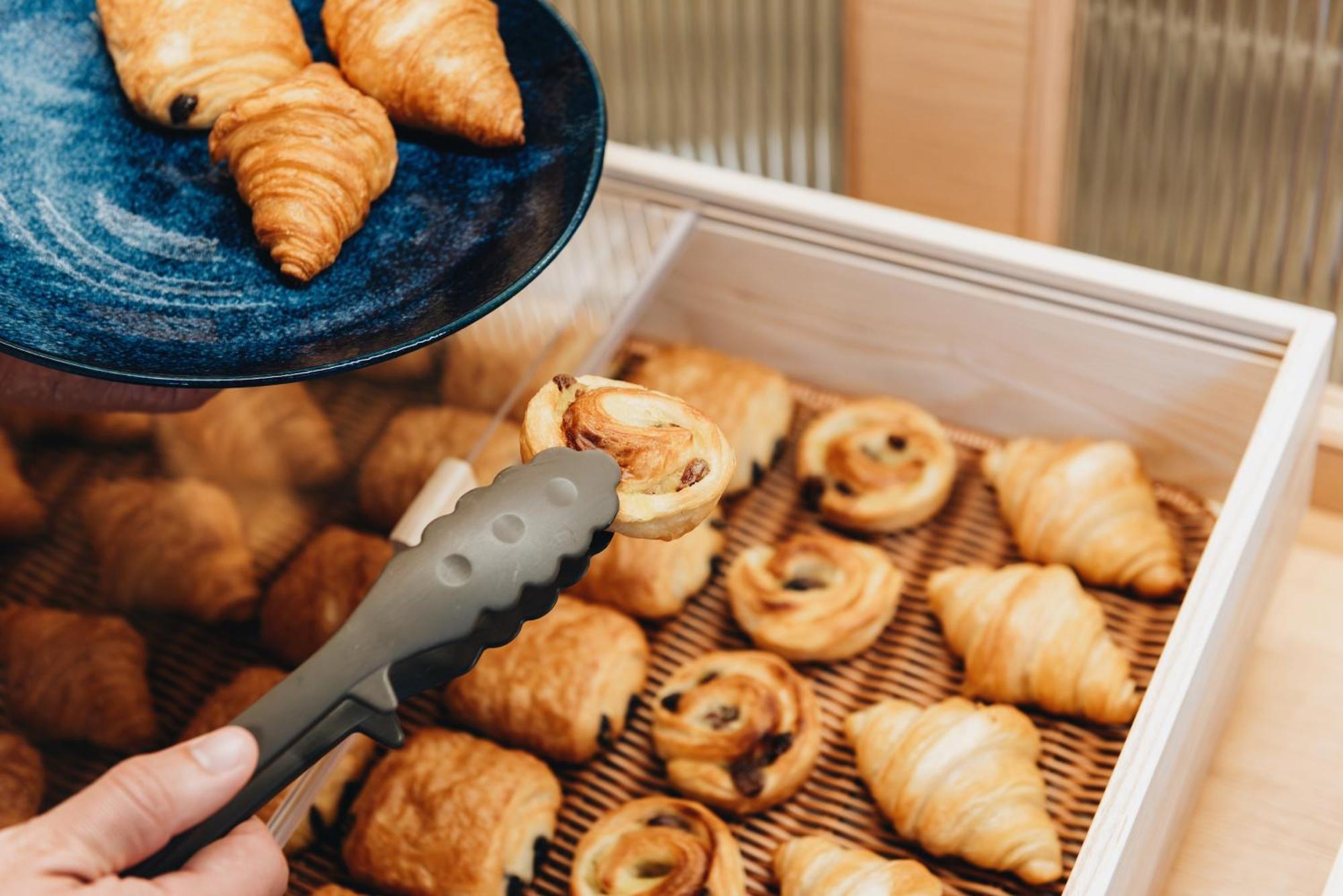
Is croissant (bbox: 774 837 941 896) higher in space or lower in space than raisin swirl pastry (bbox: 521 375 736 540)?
lower

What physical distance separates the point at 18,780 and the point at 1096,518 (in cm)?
106

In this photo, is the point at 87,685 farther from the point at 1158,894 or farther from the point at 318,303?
the point at 1158,894

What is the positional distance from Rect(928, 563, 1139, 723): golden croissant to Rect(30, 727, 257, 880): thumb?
79 cm

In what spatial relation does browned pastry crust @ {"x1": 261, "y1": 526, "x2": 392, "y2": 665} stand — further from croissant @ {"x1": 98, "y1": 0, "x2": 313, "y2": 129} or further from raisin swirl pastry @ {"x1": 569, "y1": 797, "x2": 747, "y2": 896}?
croissant @ {"x1": 98, "y1": 0, "x2": 313, "y2": 129}

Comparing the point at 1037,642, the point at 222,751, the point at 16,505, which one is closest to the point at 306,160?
the point at 222,751

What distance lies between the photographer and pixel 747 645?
1.44 m

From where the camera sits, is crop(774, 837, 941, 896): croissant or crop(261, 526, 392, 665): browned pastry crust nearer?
crop(774, 837, 941, 896): croissant

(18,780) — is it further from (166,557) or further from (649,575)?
(649,575)

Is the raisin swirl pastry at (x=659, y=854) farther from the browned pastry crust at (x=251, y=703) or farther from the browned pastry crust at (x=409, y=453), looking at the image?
the browned pastry crust at (x=409, y=453)

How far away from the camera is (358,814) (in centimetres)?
130

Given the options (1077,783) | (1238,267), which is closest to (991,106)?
(1238,267)

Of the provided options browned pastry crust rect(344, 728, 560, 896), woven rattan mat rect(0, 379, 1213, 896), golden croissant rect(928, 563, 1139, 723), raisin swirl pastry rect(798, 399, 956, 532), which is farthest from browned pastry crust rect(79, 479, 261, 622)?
golden croissant rect(928, 563, 1139, 723)

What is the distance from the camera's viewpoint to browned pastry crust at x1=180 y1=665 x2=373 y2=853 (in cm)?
130

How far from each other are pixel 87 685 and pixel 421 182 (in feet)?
1.98
